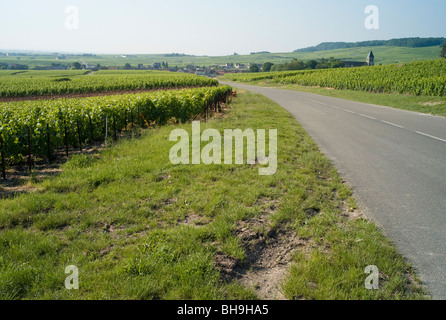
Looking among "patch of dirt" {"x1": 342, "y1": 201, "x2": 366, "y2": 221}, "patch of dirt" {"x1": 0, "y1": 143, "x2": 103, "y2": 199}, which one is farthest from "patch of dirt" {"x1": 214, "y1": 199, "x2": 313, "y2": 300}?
"patch of dirt" {"x1": 0, "y1": 143, "x2": 103, "y2": 199}

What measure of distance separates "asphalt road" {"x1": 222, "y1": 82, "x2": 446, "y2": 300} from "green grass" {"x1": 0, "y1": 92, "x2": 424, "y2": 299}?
31 cm

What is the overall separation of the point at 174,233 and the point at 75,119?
7.86 m

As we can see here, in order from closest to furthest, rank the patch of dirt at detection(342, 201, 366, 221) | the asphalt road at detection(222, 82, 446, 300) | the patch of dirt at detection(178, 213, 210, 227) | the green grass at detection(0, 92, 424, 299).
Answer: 1. the green grass at detection(0, 92, 424, 299)
2. the asphalt road at detection(222, 82, 446, 300)
3. the patch of dirt at detection(178, 213, 210, 227)
4. the patch of dirt at detection(342, 201, 366, 221)

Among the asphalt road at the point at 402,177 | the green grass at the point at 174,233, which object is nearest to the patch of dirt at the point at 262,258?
the green grass at the point at 174,233

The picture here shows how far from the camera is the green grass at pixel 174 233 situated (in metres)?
3.44

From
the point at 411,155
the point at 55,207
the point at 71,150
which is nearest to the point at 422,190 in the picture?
the point at 411,155

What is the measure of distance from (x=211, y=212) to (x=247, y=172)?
87.1 inches

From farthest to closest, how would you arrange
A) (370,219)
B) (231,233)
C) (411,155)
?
(411,155) < (370,219) < (231,233)

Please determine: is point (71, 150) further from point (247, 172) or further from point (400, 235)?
point (400, 235)

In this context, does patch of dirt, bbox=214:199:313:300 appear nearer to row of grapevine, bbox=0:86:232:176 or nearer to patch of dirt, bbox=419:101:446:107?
row of grapevine, bbox=0:86:232:176

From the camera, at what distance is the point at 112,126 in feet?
40.7

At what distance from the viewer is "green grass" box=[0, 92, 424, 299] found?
3.44 metres

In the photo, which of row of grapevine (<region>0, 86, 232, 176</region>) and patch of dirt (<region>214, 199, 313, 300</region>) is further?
row of grapevine (<region>0, 86, 232, 176</region>)
